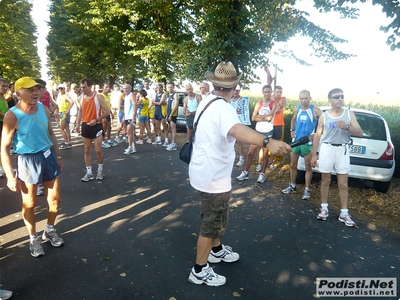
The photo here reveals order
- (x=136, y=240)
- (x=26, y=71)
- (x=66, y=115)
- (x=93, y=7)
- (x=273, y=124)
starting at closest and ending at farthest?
1. (x=136, y=240)
2. (x=273, y=124)
3. (x=66, y=115)
4. (x=93, y=7)
5. (x=26, y=71)

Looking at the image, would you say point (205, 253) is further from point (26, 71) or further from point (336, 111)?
point (26, 71)

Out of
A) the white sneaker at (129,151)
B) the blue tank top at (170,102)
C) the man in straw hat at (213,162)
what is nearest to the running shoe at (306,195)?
the man in straw hat at (213,162)

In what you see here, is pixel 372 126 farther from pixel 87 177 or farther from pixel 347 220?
pixel 87 177

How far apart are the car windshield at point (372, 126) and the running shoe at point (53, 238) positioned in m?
5.86

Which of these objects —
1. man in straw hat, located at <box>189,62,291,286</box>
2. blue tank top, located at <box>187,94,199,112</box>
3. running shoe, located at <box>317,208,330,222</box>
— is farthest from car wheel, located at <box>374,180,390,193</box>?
blue tank top, located at <box>187,94,199,112</box>

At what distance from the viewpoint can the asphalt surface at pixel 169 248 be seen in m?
3.37

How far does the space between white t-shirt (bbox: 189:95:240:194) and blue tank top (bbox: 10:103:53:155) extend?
190 cm

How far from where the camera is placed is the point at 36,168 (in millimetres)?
3883

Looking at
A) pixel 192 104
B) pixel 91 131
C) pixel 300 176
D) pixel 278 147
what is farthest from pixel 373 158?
pixel 91 131

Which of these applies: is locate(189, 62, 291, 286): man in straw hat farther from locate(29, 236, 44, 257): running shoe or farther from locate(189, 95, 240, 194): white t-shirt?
locate(29, 236, 44, 257): running shoe

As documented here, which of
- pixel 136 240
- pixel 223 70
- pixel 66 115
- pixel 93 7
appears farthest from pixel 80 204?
pixel 93 7

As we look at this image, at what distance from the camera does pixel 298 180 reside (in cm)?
Result: 730

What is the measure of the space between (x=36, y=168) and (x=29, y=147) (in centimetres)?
→ 26

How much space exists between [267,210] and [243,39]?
7555mm
